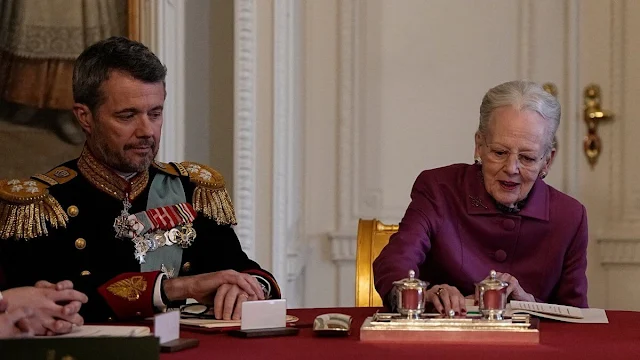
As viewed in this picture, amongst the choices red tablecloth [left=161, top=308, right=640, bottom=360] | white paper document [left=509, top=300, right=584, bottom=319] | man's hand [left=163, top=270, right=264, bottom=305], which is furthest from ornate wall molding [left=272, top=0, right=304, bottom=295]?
red tablecloth [left=161, top=308, right=640, bottom=360]

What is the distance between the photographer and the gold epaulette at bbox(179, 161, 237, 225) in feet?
10.6

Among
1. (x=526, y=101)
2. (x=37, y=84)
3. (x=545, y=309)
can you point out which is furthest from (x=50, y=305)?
(x=37, y=84)

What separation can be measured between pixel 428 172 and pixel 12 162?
6.00 ft

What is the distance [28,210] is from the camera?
9.86ft

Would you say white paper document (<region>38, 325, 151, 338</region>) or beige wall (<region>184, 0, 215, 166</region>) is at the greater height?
beige wall (<region>184, 0, 215, 166</region>)

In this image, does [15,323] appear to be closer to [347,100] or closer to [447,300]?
[447,300]

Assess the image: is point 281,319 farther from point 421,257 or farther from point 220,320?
point 421,257

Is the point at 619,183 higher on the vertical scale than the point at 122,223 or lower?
higher

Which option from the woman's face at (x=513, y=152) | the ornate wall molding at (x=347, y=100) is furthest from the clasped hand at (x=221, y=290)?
the ornate wall molding at (x=347, y=100)

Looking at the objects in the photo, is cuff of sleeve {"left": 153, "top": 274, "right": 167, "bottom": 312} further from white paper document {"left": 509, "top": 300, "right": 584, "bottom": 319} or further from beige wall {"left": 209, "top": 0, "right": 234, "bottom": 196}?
beige wall {"left": 209, "top": 0, "right": 234, "bottom": 196}

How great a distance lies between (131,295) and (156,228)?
1.16 ft

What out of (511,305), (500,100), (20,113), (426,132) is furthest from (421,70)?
(511,305)

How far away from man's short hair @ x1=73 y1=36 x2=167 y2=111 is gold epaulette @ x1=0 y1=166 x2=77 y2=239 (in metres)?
0.27

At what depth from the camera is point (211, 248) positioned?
10.6 feet
